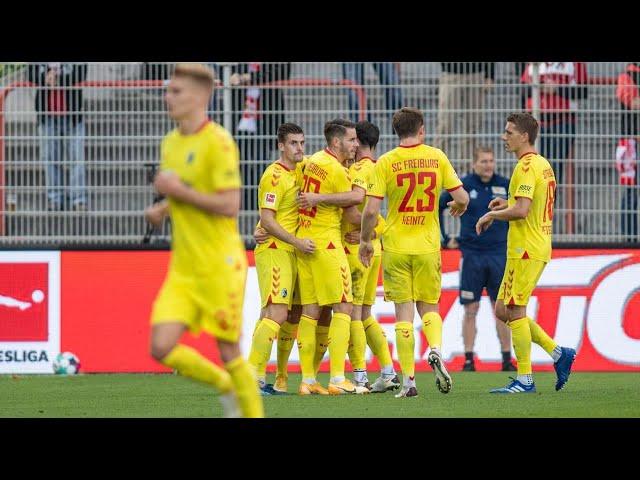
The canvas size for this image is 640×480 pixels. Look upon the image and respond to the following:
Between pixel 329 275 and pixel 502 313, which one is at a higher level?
pixel 329 275

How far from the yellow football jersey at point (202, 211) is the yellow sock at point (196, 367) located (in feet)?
1.54

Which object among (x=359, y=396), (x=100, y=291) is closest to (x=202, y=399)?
(x=359, y=396)

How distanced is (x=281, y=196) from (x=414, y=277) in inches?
59.4

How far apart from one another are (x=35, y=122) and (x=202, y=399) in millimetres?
6128

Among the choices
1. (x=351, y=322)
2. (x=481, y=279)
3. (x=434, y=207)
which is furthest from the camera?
(x=481, y=279)

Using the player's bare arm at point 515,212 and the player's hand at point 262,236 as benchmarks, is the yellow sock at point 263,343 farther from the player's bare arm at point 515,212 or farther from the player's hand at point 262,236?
the player's bare arm at point 515,212

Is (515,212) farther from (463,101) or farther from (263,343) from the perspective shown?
(463,101)

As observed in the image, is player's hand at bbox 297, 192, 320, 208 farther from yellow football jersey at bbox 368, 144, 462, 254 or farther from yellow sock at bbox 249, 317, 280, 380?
yellow sock at bbox 249, 317, 280, 380

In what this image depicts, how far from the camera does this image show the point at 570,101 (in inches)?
633

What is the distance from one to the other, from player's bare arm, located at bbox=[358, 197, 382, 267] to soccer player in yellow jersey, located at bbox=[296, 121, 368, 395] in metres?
0.65

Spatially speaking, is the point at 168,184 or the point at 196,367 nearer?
the point at 168,184

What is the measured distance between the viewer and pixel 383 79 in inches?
633

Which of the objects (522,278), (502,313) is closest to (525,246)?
(522,278)

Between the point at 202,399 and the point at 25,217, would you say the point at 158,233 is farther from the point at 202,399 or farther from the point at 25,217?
the point at 202,399
